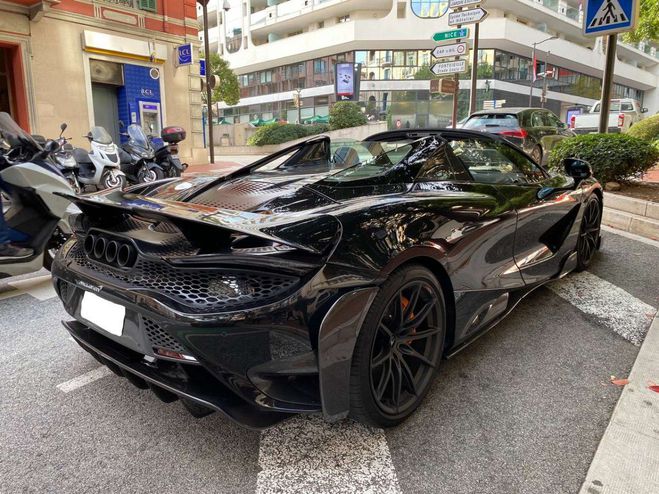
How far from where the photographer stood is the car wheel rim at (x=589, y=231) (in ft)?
13.9

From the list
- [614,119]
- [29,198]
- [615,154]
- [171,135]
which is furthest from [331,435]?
[614,119]

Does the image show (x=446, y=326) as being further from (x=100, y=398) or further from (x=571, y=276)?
(x=571, y=276)

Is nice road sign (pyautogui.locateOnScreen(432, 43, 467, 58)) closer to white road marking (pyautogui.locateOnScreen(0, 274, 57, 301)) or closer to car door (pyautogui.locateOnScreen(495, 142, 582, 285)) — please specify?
car door (pyautogui.locateOnScreen(495, 142, 582, 285))

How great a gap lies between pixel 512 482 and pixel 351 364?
0.75 metres

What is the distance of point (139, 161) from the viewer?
966cm

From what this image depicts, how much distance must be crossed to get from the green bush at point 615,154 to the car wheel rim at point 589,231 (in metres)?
2.85

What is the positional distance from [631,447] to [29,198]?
444 centimetres

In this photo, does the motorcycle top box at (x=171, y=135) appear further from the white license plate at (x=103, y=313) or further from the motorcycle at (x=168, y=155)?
the white license plate at (x=103, y=313)

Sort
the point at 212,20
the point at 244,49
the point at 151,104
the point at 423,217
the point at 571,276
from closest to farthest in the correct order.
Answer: the point at 423,217 → the point at 571,276 → the point at 151,104 → the point at 244,49 → the point at 212,20

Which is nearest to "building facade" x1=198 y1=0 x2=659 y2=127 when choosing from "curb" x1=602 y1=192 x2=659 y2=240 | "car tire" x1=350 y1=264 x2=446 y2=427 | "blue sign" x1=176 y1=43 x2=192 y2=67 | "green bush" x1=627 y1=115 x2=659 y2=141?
"green bush" x1=627 y1=115 x2=659 y2=141

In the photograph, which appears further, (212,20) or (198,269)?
(212,20)

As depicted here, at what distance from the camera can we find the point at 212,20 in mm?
56156

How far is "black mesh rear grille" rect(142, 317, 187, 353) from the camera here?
72.6 inches

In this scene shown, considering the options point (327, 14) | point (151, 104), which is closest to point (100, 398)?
point (151, 104)
